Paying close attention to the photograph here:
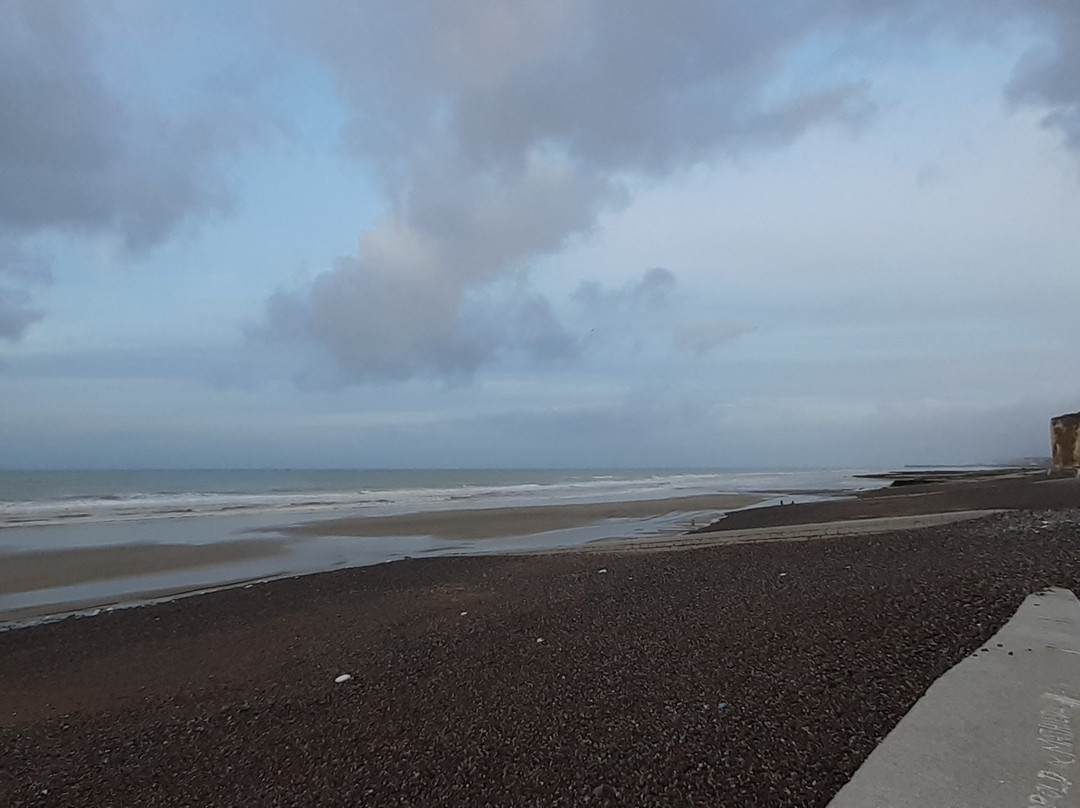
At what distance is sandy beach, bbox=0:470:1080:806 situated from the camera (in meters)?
4.20

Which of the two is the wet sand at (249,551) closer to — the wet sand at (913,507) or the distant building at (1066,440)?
the wet sand at (913,507)

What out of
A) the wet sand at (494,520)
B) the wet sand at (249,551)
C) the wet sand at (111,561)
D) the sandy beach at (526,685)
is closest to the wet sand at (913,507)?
the wet sand at (249,551)

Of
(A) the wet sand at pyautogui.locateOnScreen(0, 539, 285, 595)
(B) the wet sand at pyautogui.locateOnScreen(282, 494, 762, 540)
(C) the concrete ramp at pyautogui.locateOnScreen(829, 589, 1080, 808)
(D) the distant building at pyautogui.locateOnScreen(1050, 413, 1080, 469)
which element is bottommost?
(A) the wet sand at pyautogui.locateOnScreen(0, 539, 285, 595)

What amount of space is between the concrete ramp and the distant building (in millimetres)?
32605

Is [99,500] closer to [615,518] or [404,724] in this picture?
[615,518]

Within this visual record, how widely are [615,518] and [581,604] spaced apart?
1855 centimetres

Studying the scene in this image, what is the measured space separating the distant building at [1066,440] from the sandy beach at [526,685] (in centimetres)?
2670

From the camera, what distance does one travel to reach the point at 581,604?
28.1 feet

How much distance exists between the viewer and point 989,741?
3.90m

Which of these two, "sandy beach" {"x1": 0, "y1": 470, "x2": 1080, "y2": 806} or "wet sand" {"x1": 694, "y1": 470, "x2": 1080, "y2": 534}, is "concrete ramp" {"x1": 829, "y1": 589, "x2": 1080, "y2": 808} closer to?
"sandy beach" {"x1": 0, "y1": 470, "x2": 1080, "y2": 806}

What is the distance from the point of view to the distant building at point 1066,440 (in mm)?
31266

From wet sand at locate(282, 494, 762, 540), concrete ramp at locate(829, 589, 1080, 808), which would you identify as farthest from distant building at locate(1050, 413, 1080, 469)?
concrete ramp at locate(829, 589, 1080, 808)

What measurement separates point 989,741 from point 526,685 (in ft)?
10.5

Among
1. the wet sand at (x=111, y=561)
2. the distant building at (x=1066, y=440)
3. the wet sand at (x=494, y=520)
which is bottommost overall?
the wet sand at (x=111, y=561)
